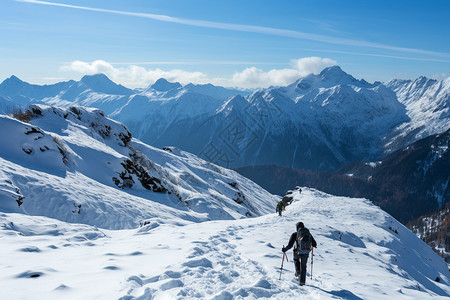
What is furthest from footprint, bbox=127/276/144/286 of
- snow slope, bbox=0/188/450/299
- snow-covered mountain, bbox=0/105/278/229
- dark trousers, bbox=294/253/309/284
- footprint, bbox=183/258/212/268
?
snow-covered mountain, bbox=0/105/278/229

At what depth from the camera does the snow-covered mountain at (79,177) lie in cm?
1992

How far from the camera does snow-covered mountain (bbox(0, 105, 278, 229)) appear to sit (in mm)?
19922

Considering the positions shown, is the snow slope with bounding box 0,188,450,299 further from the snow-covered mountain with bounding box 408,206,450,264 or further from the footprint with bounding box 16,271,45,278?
the snow-covered mountain with bounding box 408,206,450,264

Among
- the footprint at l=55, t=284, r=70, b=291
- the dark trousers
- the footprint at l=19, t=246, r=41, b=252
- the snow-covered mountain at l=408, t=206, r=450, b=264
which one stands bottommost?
the snow-covered mountain at l=408, t=206, r=450, b=264

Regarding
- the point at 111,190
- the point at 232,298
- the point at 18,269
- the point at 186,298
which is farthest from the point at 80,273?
the point at 111,190

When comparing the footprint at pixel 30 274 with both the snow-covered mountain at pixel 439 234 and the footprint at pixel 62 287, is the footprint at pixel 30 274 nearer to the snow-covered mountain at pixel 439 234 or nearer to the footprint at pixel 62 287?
the footprint at pixel 62 287

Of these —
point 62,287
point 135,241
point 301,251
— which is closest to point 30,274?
point 62,287

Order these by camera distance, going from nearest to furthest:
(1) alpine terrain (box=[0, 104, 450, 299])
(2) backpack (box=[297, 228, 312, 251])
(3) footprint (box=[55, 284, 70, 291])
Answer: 1. (3) footprint (box=[55, 284, 70, 291])
2. (1) alpine terrain (box=[0, 104, 450, 299])
3. (2) backpack (box=[297, 228, 312, 251])

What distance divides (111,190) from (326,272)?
21.7 metres

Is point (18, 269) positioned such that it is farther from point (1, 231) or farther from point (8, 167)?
point (8, 167)

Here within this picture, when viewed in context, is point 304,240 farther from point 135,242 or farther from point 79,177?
point 79,177

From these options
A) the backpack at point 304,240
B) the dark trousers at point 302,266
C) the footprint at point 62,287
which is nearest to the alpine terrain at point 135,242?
the footprint at point 62,287

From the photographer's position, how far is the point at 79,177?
26344 millimetres

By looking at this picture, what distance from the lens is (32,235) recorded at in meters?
13.6
